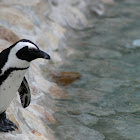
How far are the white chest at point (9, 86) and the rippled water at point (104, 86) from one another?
99 cm

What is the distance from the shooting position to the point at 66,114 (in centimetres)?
491

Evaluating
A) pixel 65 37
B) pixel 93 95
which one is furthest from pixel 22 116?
pixel 65 37

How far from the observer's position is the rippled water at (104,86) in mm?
4559

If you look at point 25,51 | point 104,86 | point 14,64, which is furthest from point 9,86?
point 104,86

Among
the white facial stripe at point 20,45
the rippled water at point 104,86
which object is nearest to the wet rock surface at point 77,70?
the rippled water at point 104,86

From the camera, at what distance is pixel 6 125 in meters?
3.65

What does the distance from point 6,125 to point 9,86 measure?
39 centimetres

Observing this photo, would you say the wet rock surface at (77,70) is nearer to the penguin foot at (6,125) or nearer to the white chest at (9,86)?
the penguin foot at (6,125)

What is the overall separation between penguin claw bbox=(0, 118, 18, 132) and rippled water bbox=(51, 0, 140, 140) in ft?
2.60

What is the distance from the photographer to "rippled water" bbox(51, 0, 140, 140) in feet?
15.0

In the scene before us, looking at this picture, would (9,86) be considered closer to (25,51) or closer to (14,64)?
(14,64)

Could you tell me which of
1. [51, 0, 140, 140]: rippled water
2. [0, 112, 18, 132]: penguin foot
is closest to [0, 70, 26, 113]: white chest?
[0, 112, 18, 132]: penguin foot

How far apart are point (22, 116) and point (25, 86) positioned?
0.48 m

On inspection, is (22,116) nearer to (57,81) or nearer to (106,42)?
(57,81)
